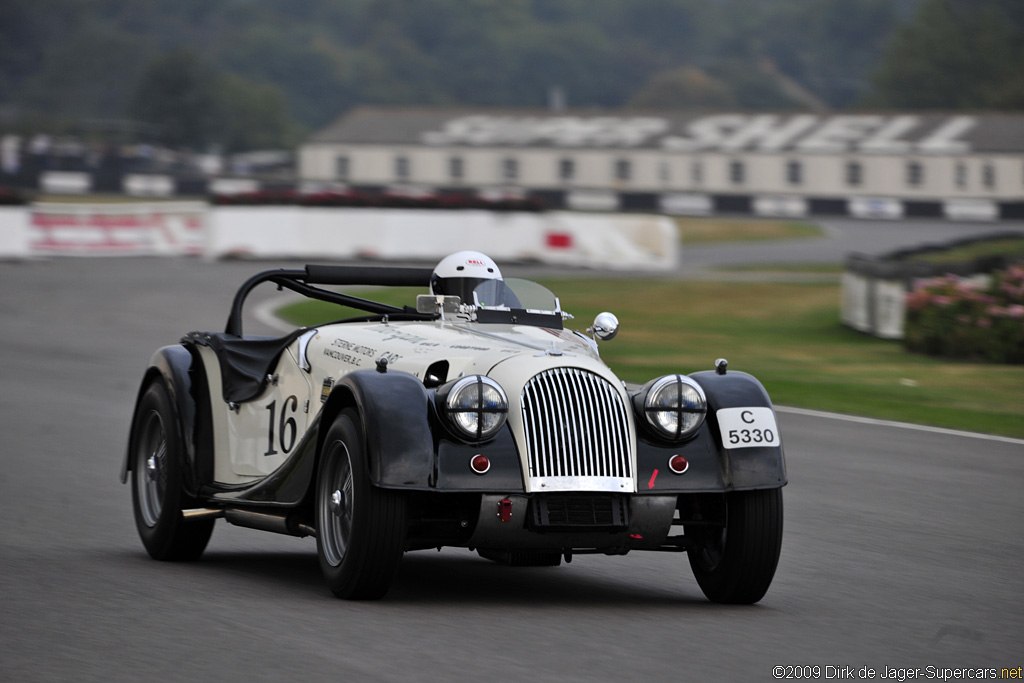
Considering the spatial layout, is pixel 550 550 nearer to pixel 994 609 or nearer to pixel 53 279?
pixel 994 609

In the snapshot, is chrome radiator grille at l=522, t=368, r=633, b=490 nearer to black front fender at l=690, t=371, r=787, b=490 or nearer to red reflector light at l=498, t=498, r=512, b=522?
red reflector light at l=498, t=498, r=512, b=522

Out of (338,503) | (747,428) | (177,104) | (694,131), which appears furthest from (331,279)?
(177,104)

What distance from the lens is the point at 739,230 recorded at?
5541cm

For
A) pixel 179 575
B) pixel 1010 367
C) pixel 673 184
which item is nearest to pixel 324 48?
pixel 673 184

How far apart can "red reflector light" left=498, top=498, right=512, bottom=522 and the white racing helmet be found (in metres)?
1.78

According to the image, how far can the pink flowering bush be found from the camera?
1978 centimetres

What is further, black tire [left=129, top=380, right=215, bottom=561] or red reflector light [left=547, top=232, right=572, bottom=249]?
red reflector light [left=547, top=232, right=572, bottom=249]

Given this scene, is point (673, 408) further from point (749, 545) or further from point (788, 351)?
point (788, 351)

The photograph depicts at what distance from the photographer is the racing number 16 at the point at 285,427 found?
7645 millimetres

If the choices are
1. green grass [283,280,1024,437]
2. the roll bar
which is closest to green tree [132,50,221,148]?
green grass [283,280,1024,437]

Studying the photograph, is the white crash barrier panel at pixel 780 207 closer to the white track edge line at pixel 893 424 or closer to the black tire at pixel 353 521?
the white track edge line at pixel 893 424

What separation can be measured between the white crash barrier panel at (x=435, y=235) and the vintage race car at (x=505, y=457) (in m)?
27.0

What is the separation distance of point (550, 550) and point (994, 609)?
192cm

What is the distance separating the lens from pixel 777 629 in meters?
6.33
